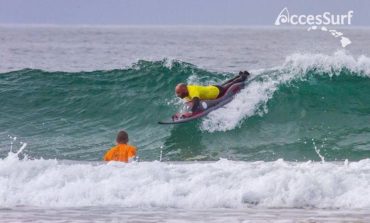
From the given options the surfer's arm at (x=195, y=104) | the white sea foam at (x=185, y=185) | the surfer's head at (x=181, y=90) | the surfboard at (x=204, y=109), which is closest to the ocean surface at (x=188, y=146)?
the white sea foam at (x=185, y=185)

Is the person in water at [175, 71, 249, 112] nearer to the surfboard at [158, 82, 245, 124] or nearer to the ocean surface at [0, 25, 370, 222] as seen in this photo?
the surfboard at [158, 82, 245, 124]

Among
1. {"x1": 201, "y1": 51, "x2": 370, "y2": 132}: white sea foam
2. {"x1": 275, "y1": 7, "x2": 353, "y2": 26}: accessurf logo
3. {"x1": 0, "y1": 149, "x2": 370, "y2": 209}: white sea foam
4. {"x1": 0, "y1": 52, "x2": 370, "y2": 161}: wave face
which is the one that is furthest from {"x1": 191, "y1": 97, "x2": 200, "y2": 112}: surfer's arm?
{"x1": 275, "y1": 7, "x2": 353, "y2": 26}: accessurf logo

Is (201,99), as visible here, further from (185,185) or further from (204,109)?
(185,185)

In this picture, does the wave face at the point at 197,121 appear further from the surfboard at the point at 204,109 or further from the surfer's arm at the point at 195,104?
the surfer's arm at the point at 195,104

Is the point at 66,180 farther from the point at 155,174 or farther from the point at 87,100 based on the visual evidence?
the point at 87,100

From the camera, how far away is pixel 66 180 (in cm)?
1180

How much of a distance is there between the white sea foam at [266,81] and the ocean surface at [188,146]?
0.03 m

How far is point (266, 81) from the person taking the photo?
1995 centimetres

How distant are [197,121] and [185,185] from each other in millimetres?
6593

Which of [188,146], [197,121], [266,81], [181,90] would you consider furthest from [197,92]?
[266,81]

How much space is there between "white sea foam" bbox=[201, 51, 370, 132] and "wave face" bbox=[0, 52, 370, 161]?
0.07 ft

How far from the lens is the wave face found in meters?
17.3

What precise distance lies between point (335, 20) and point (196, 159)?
7717 centimetres

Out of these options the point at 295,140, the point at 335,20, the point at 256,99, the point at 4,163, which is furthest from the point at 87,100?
the point at 335,20
